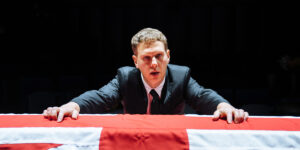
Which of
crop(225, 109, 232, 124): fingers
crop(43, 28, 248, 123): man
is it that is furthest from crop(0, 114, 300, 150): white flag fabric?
crop(43, 28, 248, 123): man

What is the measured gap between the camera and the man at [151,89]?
102cm

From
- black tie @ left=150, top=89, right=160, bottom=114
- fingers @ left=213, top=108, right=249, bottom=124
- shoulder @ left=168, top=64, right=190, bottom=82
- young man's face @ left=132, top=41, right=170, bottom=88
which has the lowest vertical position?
black tie @ left=150, top=89, right=160, bottom=114

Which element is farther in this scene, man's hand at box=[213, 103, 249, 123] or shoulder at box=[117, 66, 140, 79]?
shoulder at box=[117, 66, 140, 79]

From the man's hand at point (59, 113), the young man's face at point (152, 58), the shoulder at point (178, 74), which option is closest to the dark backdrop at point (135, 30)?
the shoulder at point (178, 74)

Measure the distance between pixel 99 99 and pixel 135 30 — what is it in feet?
13.9

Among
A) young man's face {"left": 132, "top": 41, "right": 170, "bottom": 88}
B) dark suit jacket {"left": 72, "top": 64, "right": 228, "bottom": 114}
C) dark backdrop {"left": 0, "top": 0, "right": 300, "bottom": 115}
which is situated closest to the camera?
young man's face {"left": 132, "top": 41, "right": 170, "bottom": 88}

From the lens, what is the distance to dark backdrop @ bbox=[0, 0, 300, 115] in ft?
15.9

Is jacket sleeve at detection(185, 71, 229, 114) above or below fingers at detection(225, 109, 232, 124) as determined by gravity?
below

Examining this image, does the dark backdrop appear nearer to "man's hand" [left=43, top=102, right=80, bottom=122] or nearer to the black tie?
the black tie

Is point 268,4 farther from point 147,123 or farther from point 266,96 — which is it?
point 147,123

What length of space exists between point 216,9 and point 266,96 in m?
2.38

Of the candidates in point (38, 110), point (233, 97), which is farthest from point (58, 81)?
point (233, 97)

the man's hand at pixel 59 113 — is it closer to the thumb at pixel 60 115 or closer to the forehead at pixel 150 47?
the thumb at pixel 60 115

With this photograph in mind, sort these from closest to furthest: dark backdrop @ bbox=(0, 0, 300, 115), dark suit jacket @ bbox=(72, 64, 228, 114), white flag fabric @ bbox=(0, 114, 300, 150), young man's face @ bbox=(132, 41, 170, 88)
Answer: white flag fabric @ bbox=(0, 114, 300, 150)
young man's face @ bbox=(132, 41, 170, 88)
dark suit jacket @ bbox=(72, 64, 228, 114)
dark backdrop @ bbox=(0, 0, 300, 115)
